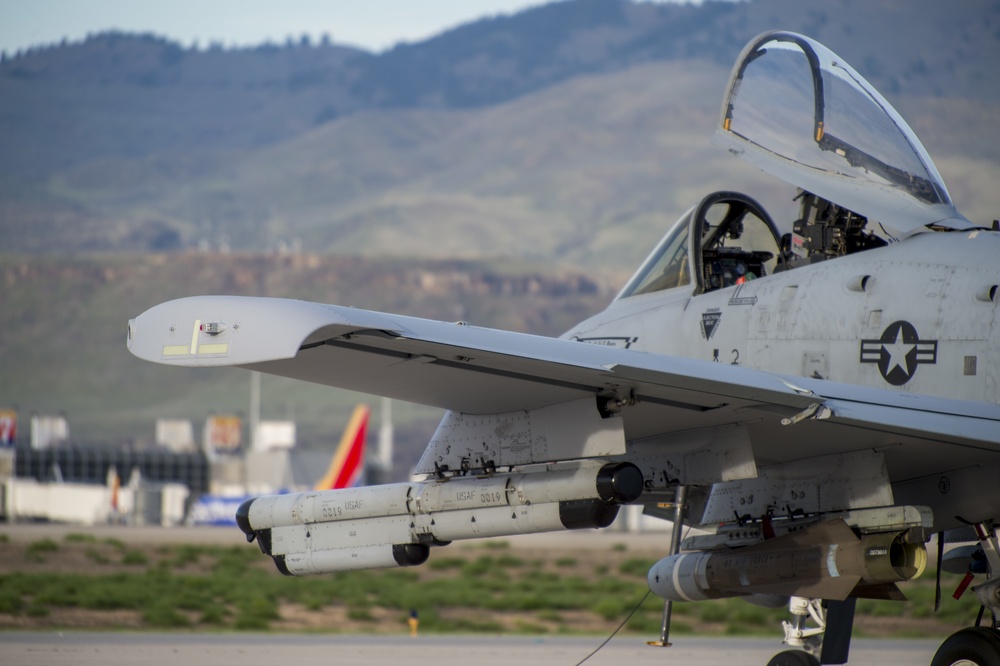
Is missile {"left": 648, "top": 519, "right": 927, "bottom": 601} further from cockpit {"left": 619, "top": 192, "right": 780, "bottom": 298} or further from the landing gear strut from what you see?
cockpit {"left": 619, "top": 192, "right": 780, "bottom": 298}

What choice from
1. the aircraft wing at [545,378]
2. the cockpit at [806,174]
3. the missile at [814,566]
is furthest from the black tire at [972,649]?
the cockpit at [806,174]

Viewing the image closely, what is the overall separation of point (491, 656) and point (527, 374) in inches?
389

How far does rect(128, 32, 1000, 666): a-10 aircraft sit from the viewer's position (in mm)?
7973

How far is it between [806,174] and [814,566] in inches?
131

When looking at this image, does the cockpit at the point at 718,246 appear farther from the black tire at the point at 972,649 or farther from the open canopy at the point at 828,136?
the black tire at the point at 972,649

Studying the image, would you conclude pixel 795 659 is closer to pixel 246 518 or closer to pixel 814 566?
pixel 814 566

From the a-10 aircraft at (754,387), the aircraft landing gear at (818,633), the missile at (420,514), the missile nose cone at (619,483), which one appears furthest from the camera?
the aircraft landing gear at (818,633)

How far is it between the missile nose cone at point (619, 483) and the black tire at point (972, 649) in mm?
3513

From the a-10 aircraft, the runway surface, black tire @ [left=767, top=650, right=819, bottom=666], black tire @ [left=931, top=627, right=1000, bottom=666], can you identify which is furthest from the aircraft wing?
the runway surface

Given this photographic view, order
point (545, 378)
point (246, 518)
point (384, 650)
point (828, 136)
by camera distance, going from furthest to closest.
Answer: point (384, 650) < point (828, 136) < point (246, 518) < point (545, 378)

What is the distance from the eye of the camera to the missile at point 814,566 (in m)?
9.49

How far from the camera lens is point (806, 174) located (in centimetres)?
1098

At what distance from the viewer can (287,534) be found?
10.3 meters

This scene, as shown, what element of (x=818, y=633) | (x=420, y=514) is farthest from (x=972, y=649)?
(x=420, y=514)
